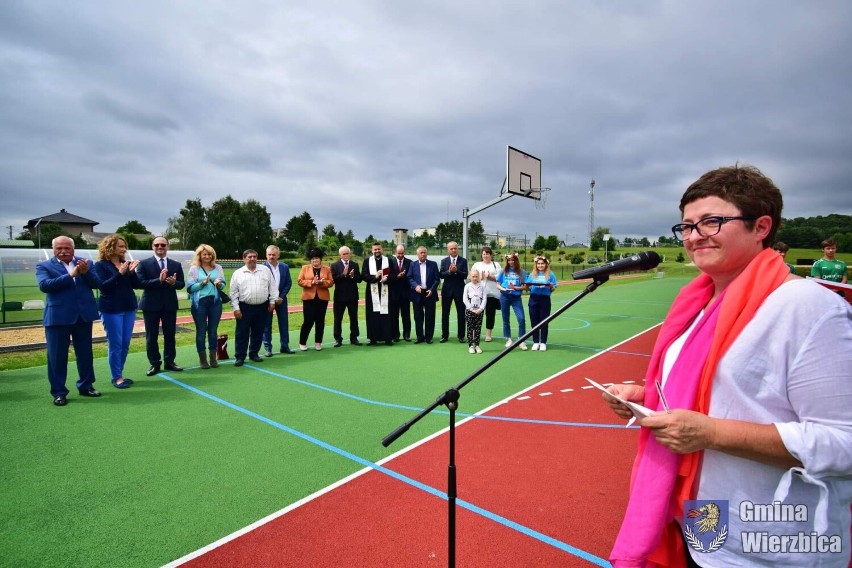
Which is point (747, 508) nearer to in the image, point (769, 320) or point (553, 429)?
point (769, 320)

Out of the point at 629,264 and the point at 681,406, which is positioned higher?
the point at 629,264

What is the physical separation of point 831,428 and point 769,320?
0.97 ft

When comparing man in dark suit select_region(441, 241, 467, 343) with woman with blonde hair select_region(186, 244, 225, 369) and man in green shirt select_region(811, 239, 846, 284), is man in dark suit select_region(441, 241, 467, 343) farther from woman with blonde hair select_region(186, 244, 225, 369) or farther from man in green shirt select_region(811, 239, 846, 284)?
man in green shirt select_region(811, 239, 846, 284)

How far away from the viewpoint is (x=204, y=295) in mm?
7527

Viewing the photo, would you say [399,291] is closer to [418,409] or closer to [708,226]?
[418,409]

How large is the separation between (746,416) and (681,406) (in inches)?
6.6

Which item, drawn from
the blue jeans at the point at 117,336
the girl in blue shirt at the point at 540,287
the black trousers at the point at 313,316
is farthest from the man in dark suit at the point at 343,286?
the blue jeans at the point at 117,336

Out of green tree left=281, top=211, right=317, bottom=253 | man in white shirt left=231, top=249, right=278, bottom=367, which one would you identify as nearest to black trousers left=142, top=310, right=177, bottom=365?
man in white shirt left=231, top=249, right=278, bottom=367

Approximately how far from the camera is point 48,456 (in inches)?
167

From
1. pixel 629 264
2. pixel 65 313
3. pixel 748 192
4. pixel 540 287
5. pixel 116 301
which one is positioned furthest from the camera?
pixel 540 287

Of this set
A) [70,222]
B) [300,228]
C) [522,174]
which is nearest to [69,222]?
[70,222]

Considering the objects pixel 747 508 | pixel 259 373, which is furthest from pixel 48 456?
pixel 747 508

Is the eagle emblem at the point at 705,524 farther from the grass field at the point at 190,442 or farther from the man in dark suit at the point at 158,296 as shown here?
the man in dark suit at the point at 158,296

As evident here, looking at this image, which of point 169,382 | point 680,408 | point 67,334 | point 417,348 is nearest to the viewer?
point 680,408
